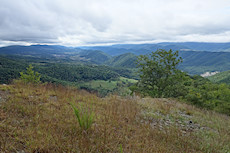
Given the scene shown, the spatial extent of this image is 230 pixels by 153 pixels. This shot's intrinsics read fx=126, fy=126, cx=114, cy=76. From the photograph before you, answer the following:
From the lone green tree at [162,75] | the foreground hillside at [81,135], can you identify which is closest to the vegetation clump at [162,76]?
the lone green tree at [162,75]

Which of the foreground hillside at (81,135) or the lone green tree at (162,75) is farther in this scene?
the lone green tree at (162,75)

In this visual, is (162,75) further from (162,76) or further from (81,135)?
(81,135)

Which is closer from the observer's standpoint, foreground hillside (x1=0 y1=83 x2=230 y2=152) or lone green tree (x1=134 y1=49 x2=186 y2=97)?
foreground hillside (x1=0 y1=83 x2=230 y2=152)

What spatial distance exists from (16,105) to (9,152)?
7.28 ft

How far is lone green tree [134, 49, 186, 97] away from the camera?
45.5 ft

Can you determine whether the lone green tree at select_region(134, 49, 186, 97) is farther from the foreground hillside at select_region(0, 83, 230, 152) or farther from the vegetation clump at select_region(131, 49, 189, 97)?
the foreground hillside at select_region(0, 83, 230, 152)

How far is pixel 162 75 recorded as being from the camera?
14781mm

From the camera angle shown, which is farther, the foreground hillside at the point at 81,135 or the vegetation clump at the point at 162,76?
the vegetation clump at the point at 162,76

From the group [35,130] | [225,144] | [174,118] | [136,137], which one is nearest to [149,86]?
[174,118]

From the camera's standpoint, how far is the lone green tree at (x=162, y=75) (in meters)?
13.9

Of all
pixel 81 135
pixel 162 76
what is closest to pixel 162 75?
pixel 162 76

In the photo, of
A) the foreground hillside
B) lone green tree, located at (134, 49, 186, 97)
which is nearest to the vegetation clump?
lone green tree, located at (134, 49, 186, 97)

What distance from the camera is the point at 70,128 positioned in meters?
2.99

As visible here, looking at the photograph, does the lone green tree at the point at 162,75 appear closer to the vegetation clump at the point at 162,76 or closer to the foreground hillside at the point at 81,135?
the vegetation clump at the point at 162,76
